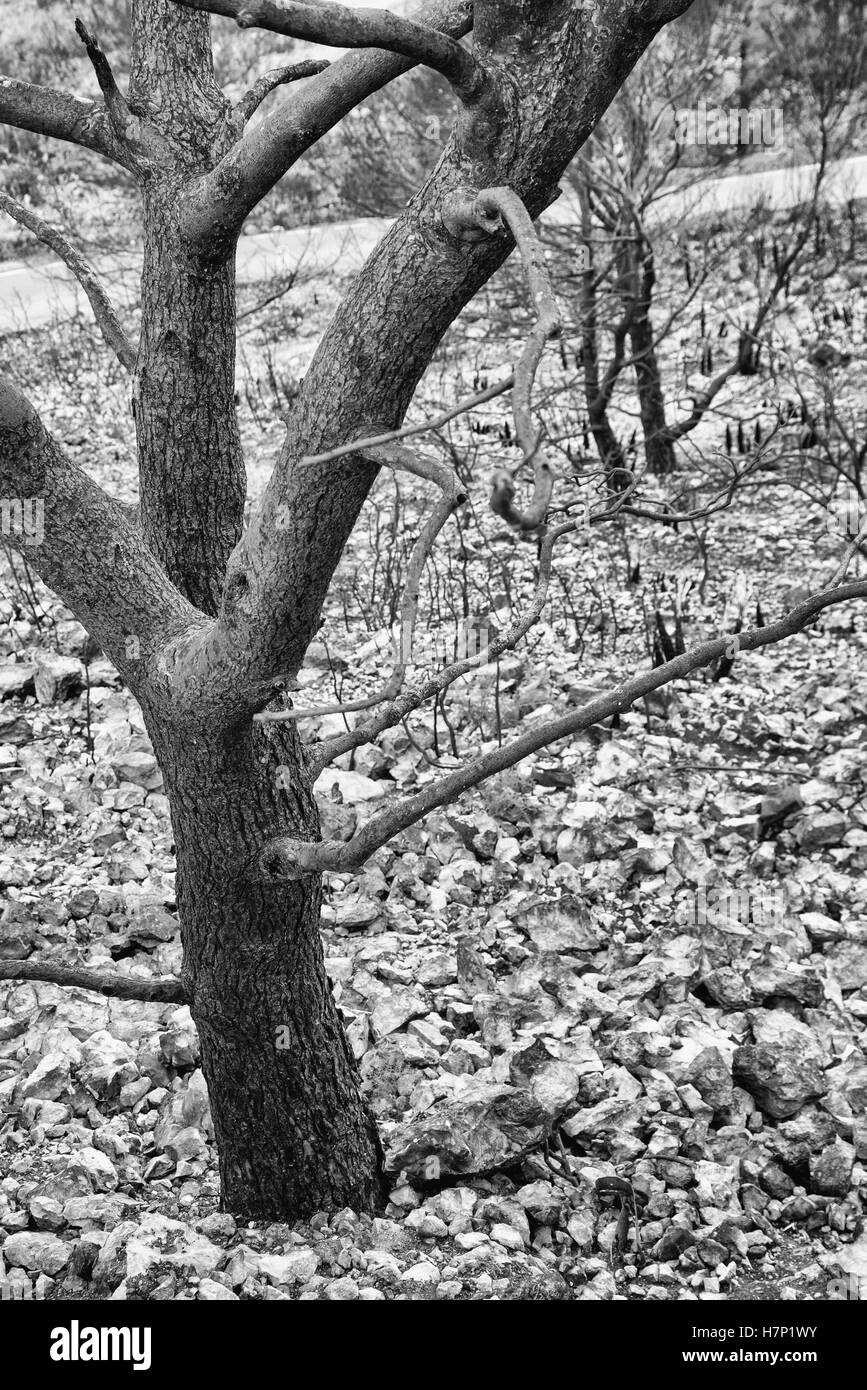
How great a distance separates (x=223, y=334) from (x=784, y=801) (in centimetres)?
288

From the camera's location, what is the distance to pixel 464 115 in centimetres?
171

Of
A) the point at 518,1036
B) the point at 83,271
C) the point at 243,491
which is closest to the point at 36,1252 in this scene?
the point at 518,1036

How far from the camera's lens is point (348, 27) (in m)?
1.41

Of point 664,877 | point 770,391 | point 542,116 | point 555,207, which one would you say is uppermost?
point 555,207

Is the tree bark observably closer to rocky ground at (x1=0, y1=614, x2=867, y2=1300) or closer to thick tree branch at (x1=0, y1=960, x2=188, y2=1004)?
rocky ground at (x1=0, y1=614, x2=867, y2=1300)

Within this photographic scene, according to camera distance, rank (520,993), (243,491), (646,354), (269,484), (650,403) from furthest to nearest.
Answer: (650,403) < (646,354) < (520,993) < (243,491) < (269,484)

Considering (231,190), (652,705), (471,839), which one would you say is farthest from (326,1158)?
(652,705)

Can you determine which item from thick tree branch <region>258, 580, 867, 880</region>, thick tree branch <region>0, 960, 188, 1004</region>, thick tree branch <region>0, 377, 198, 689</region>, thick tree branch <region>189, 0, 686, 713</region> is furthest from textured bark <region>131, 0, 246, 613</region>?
thick tree branch <region>0, 960, 188, 1004</region>

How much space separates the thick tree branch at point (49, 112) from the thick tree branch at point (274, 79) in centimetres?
32

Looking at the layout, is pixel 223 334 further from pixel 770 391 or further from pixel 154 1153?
pixel 770 391

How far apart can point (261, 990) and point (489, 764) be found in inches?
30.4

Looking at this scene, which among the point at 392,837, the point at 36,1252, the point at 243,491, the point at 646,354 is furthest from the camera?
the point at 646,354

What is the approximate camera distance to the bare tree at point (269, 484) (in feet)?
5.55

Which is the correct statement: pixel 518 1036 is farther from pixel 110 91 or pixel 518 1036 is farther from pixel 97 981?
pixel 110 91
